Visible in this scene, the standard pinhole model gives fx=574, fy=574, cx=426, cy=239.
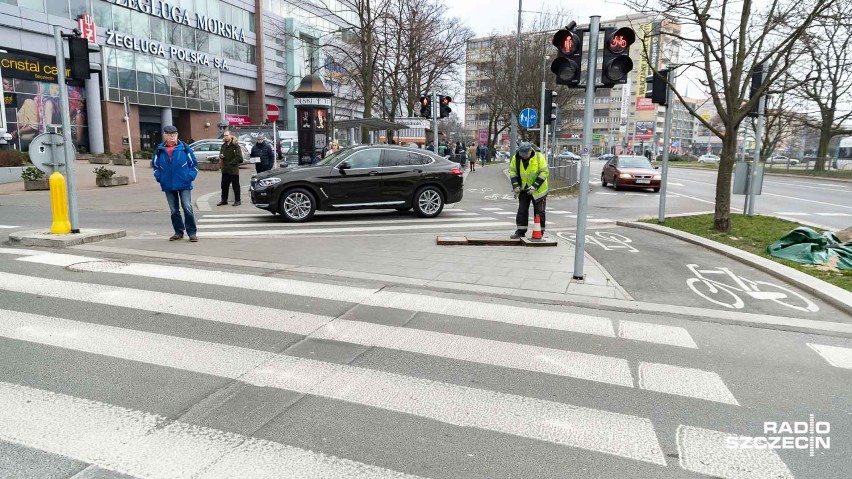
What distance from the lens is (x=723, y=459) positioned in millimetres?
3117

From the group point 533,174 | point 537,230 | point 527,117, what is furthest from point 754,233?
point 527,117

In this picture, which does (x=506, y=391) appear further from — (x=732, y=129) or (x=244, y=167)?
(x=244, y=167)

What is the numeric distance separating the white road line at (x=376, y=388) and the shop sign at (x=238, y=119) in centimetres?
5014

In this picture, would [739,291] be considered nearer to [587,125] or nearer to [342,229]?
[587,125]

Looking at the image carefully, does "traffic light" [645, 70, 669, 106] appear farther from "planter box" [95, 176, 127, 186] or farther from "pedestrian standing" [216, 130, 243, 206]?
"planter box" [95, 176, 127, 186]

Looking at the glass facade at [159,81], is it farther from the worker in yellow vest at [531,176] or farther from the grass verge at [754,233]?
the grass verge at [754,233]

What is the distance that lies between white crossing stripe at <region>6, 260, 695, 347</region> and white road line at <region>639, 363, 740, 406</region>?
67cm

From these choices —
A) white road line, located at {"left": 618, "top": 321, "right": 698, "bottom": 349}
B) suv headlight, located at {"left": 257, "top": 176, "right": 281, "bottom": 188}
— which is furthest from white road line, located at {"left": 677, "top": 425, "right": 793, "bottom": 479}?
suv headlight, located at {"left": 257, "top": 176, "right": 281, "bottom": 188}

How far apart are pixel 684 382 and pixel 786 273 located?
4425 mm

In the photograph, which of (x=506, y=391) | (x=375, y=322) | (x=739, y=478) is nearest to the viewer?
(x=739, y=478)

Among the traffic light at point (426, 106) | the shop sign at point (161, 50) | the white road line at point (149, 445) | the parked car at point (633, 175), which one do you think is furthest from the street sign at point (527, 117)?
the shop sign at point (161, 50)

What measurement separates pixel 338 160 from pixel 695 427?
33.0 feet

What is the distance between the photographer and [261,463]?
2.97 meters

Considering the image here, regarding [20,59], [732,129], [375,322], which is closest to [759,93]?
[732,129]
